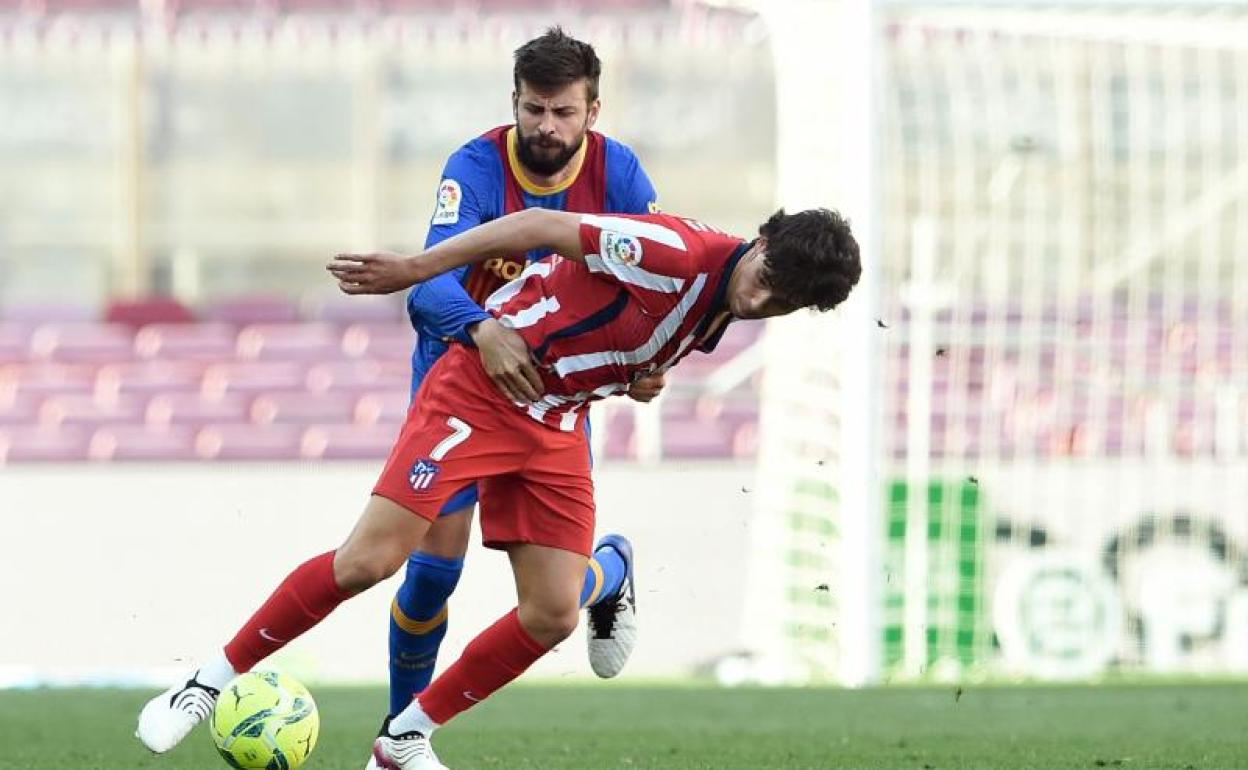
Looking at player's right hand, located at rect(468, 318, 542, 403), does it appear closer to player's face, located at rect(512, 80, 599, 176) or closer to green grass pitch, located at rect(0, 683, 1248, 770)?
player's face, located at rect(512, 80, 599, 176)

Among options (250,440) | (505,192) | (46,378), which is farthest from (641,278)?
(46,378)

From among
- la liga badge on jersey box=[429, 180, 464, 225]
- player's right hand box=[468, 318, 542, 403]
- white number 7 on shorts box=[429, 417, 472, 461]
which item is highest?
la liga badge on jersey box=[429, 180, 464, 225]

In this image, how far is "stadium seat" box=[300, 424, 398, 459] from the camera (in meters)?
15.1

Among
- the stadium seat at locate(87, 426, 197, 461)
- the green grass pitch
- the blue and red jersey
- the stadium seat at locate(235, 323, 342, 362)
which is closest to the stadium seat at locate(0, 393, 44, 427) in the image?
the stadium seat at locate(87, 426, 197, 461)

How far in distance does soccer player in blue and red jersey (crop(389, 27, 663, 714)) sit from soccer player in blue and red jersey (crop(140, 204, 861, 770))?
3.6 inches

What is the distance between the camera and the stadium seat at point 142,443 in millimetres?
15375

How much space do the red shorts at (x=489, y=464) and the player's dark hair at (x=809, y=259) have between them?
796 mm

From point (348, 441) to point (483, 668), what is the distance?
10.6 metres

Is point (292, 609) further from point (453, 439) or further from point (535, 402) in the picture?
point (535, 402)

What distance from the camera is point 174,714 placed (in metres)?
4.75

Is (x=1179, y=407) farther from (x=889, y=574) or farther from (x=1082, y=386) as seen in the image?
(x=889, y=574)

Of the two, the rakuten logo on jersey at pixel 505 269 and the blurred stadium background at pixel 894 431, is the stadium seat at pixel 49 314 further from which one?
the rakuten logo on jersey at pixel 505 269

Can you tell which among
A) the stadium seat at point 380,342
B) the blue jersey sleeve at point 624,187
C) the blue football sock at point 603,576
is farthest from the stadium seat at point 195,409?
the blue jersey sleeve at point 624,187

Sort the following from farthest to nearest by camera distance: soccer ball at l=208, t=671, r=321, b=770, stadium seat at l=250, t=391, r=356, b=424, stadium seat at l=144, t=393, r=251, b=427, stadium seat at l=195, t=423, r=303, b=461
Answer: stadium seat at l=144, t=393, r=251, b=427 < stadium seat at l=250, t=391, r=356, b=424 < stadium seat at l=195, t=423, r=303, b=461 < soccer ball at l=208, t=671, r=321, b=770
